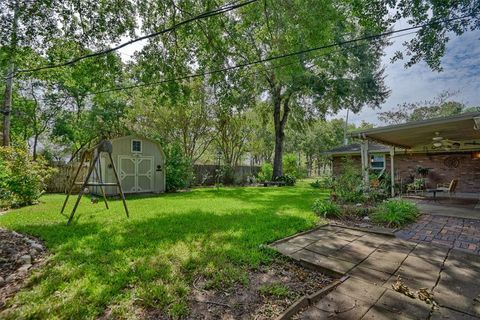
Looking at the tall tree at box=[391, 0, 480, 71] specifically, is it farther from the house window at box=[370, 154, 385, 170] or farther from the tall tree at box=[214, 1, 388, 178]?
the house window at box=[370, 154, 385, 170]

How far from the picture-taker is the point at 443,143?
9281 mm

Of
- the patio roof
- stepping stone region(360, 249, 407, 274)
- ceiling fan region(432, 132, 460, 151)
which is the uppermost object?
the patio roof

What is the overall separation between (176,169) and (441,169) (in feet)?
42.6

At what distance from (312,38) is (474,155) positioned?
33.6ft

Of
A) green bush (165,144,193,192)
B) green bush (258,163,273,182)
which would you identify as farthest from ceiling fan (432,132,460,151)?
green bush (165,144,193,192)

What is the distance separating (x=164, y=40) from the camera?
5.98 m

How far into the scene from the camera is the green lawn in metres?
2.19

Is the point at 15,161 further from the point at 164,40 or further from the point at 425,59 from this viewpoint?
the point at 425,59

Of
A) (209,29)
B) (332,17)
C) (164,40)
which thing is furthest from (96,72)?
(332,17)

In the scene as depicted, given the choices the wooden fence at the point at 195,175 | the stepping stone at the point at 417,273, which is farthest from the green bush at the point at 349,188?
the wooden fence at the point at 195,175

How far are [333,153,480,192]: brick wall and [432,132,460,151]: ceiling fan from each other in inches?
34.0

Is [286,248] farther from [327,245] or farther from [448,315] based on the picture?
[448,315]

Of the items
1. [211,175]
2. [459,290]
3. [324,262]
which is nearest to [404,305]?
[459,290]

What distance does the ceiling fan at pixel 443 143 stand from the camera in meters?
8.36
